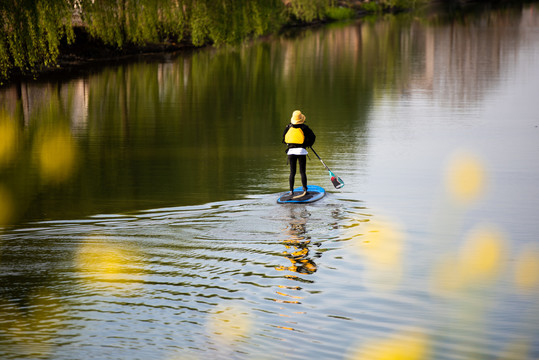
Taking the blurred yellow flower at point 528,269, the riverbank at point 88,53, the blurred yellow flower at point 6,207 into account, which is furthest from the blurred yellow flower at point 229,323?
the riverbank at point 88,53

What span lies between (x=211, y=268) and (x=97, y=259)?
5.02 ft

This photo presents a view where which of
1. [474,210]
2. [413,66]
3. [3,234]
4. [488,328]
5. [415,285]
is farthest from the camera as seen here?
[413,66]

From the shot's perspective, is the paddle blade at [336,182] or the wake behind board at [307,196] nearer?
the wake behind board at [307,196]

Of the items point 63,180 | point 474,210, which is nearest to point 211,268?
point 474,210

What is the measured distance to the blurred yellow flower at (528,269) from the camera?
1095 centimetres

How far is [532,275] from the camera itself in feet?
37.0

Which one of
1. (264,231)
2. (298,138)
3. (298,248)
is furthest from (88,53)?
(298,248)

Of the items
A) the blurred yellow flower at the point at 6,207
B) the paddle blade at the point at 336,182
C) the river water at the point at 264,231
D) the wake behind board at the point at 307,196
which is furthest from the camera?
the paddle blade at the point at 336,182

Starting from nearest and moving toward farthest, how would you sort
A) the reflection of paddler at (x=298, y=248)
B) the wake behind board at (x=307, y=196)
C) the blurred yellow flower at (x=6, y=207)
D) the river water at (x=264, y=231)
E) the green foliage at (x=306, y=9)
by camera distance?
the river water at (x=264, y=231) → the reflection of paddler at (x=298, y=248) → the blurred yellow flower at (x=6, y=207) → the wake behind board at (x=307, y=196) → the green foliage at (x=306, y=9)

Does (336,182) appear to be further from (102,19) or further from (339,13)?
(339,13)

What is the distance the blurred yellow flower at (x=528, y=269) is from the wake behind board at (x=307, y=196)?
376 cm

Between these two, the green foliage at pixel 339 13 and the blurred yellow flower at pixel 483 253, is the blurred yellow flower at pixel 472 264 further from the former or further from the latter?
the green foliage at pixel 339 13

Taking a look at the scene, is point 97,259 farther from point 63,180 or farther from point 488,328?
point 63,180

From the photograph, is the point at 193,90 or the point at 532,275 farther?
the point at 193,90
